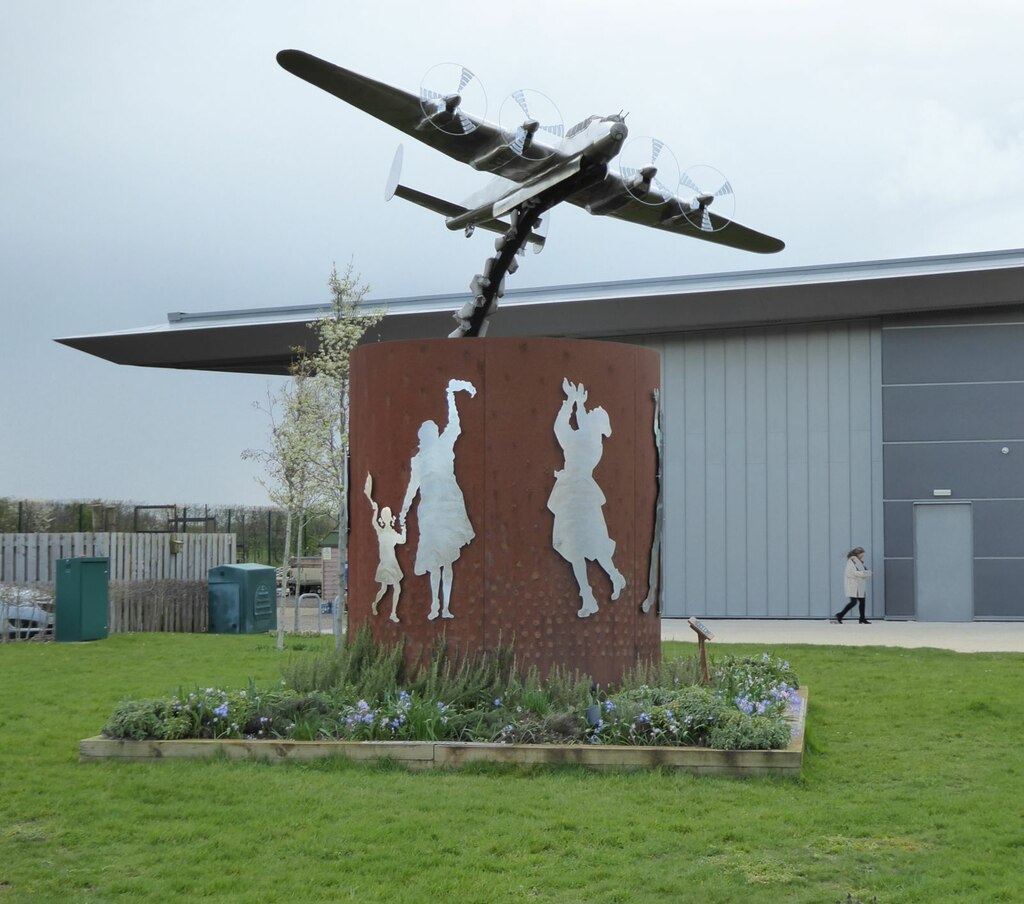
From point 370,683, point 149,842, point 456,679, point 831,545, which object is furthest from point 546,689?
point 831,545

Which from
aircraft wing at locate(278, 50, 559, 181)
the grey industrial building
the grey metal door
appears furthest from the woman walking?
aircraft wing at locate(278, 50, 559, 181)

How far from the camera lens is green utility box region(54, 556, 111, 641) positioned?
20.4m

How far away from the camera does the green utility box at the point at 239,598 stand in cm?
2345

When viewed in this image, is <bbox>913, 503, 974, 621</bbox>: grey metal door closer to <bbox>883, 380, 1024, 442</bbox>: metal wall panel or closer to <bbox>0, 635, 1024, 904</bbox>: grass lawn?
<bbox>883, 380, 1024, 442</bbox>: metal wall panel

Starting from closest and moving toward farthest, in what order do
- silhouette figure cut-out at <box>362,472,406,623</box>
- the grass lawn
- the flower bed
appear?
the grass lawn → the flower bed → silhouette figure cut-out at <box>362,472,406,623</box>

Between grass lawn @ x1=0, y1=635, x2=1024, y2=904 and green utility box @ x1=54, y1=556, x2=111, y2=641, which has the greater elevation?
green utility box @ x1=54, y1=556, x2=111, y2=641

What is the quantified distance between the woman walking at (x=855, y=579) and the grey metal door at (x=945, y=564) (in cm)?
141

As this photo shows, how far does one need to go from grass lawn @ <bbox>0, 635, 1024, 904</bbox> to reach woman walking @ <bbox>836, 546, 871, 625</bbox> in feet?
48.6

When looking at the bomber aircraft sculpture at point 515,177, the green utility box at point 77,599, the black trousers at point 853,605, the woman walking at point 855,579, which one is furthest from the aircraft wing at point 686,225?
the black trousers at point 853,605

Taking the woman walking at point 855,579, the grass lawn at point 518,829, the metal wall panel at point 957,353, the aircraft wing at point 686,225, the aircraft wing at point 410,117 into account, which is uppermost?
the metal wall panel at point 957,353

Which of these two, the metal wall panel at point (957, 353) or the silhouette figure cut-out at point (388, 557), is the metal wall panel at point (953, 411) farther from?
the silhouette figure cut-out at point (388, 557)

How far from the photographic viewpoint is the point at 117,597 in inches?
883

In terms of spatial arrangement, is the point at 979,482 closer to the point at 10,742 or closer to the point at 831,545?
the point at 831,545

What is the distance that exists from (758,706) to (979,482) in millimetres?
18614
